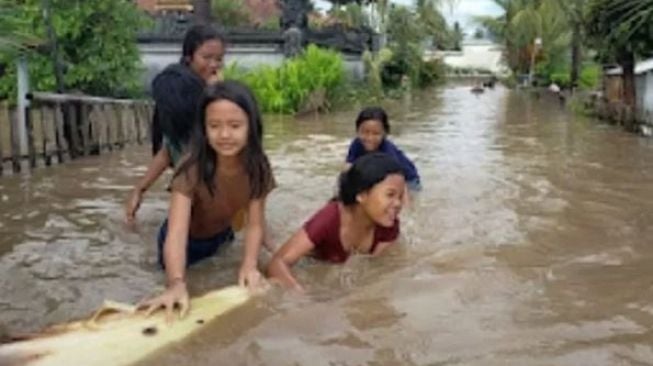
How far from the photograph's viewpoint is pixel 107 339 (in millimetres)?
3371

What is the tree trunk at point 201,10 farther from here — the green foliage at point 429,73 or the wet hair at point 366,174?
the green foliage at point 429,73

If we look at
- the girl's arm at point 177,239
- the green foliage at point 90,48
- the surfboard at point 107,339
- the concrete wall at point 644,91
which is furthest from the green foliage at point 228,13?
the surfboard at point 107,339

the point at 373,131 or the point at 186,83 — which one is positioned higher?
the point at 186,83

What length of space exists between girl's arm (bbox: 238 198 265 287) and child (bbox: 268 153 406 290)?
20 centimetres

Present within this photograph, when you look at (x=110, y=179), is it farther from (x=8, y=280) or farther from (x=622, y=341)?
(x=622, y=341)

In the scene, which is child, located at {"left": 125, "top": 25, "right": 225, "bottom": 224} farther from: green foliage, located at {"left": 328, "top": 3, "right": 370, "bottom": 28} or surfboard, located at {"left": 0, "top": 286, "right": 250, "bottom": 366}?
green foliage, located at {"left": 328, "top": 3, "right": 370, "bottom": 28}

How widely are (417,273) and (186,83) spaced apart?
174 cm

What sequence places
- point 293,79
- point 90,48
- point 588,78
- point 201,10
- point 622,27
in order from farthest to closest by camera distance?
point 588,78 < point 293,79 < point 201,10 < point 622,27 < point 90,48

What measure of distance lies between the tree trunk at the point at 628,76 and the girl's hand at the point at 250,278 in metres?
15.5

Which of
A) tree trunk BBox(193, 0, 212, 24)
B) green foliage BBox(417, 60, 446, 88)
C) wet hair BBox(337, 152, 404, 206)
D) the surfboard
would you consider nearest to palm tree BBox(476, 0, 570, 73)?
green foliage BBox(417, 60, 446, 88)

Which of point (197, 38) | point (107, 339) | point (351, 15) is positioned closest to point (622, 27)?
point (197, 38)

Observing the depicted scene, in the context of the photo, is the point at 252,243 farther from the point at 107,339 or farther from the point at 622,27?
the point at 622,27

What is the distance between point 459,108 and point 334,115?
19.3ft

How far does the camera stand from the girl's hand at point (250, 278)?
415cm
